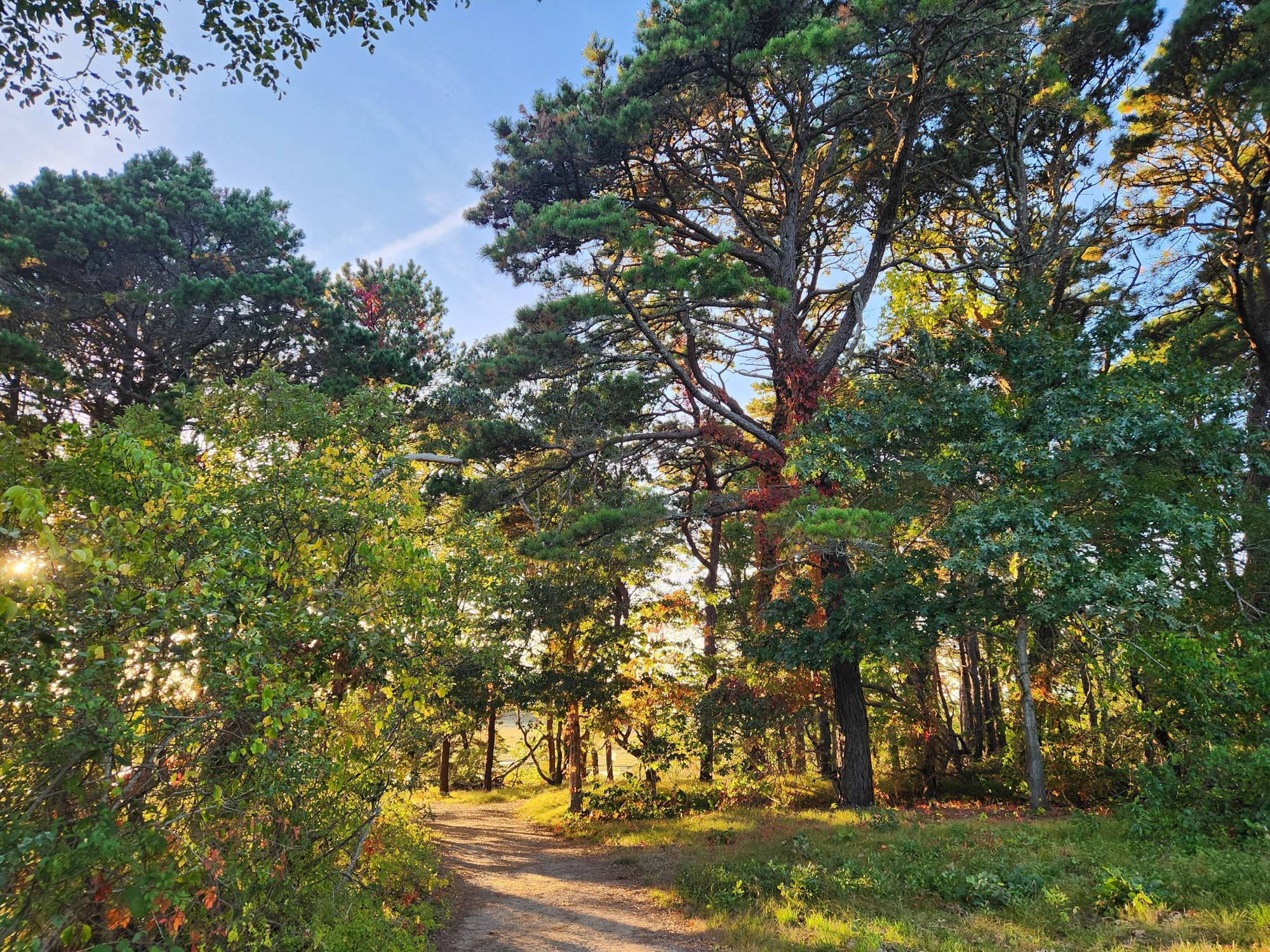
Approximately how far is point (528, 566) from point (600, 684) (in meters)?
3.22

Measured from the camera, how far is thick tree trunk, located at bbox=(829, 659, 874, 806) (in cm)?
1192

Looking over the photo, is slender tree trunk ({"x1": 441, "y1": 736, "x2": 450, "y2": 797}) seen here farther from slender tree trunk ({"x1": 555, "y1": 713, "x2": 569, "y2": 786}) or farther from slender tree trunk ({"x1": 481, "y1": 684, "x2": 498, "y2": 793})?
slender tree trunk ({"x1": 555, "y1": 713, "x2": 569, "y2": 786})

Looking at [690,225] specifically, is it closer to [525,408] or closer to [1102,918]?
[525,408]

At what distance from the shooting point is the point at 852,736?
39.6 ft

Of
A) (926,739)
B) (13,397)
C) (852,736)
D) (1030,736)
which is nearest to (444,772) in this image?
(926,739)

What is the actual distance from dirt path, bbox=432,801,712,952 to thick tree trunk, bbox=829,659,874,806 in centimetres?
446

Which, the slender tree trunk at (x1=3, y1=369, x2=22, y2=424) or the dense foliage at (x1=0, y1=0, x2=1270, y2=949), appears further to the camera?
the slender tree trunk at (x1=3, y1=369, x2=22, y2=424)

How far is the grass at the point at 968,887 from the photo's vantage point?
5.50 metres

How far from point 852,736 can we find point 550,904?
20.5 feet

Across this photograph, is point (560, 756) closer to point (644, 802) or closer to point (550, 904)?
point (644, 802)

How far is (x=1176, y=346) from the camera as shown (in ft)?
30.6

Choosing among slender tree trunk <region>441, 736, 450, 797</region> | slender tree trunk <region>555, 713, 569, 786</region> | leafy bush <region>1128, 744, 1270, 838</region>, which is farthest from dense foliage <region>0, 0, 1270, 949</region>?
slender tree trunk <region>441, 736, 450, 797</region>

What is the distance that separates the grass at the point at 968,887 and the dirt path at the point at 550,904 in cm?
60

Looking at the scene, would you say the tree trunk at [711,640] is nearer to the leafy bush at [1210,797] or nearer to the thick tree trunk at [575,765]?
the thick tree trunk at [575,765]
